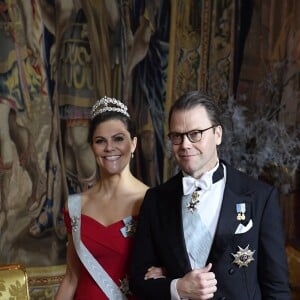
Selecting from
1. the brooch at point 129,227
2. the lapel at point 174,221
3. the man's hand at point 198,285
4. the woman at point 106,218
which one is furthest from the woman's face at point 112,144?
the man's hand at point 198,285

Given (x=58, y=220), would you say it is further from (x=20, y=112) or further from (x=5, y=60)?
(x=5, y=60)

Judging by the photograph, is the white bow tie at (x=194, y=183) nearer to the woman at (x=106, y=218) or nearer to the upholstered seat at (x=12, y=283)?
the woman at (x=106, y=218)

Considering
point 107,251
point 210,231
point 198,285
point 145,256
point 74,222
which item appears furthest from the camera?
point 74,222

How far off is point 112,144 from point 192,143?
573 millimetres

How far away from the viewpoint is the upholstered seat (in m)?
2.46

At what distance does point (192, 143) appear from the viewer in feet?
6.56

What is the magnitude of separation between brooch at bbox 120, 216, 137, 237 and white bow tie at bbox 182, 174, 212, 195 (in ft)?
1.46

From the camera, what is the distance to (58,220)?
4703 millimetres

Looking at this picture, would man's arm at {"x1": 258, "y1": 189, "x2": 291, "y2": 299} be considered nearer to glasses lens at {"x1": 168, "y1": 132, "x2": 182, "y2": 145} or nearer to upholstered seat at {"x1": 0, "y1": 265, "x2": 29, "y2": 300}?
glasses lens at {"x1": 168, "y1": 132, "x2": 182, "y2": 145}

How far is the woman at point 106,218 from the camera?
8.00ft

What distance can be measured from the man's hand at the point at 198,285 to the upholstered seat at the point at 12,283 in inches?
33.0

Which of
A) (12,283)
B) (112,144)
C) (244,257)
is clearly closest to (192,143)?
(244,257)

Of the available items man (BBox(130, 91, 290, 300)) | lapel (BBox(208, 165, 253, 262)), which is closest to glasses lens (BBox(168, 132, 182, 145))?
man (BBox(130, 91, 290, 300))

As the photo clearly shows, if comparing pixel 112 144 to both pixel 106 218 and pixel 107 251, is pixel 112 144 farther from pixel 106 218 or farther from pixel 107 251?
pixel 107 251
